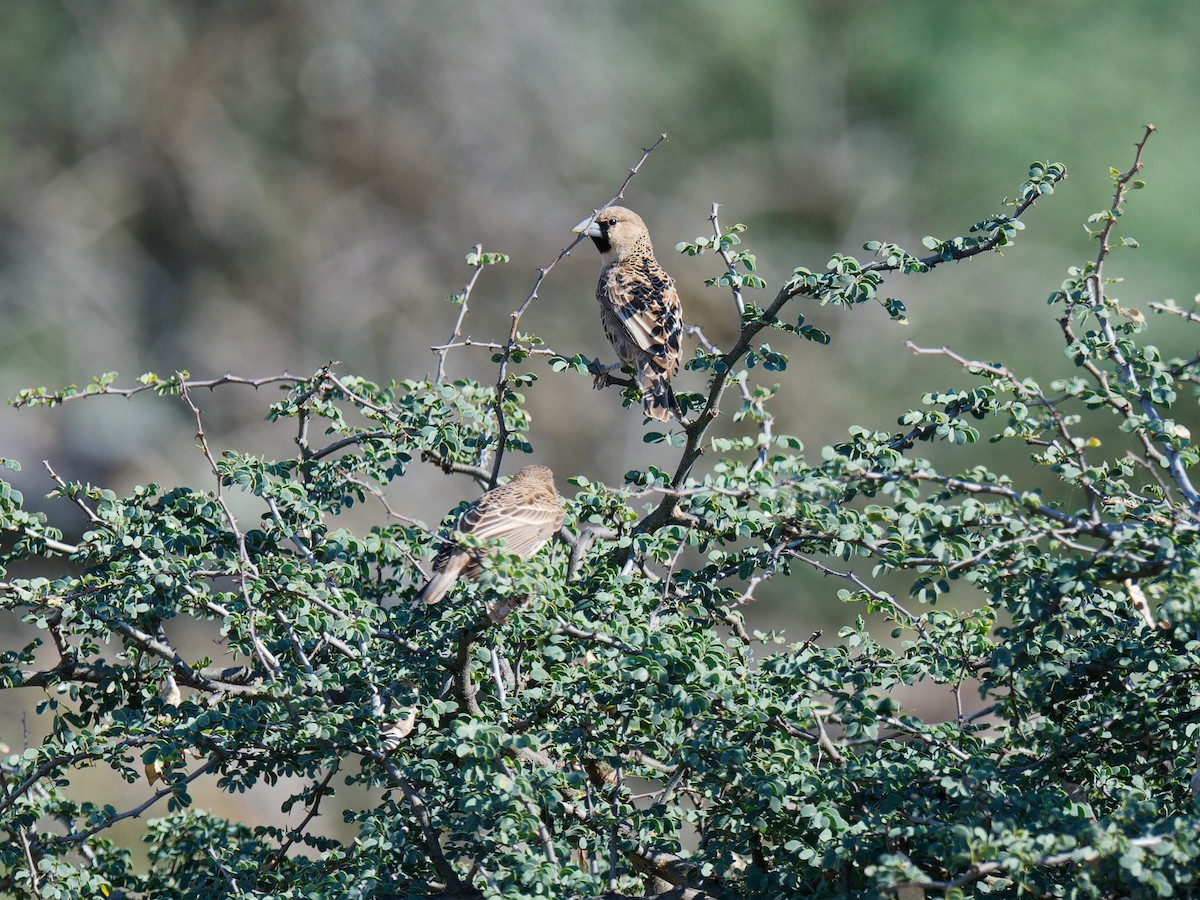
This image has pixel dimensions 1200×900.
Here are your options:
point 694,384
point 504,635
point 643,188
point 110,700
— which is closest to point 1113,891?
point 504,635

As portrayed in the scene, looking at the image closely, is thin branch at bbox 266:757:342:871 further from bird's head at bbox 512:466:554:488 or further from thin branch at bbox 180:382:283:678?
bird's head at bbox 512:466:554:488

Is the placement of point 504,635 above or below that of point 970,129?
below

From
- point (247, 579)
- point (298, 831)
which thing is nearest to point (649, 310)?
point (247, 579)

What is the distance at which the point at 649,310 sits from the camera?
4539 millimetres

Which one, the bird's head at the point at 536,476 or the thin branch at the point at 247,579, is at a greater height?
the bird's head at the point at 536,476

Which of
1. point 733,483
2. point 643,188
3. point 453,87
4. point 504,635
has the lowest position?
point 504,635

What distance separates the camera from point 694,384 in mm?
10547

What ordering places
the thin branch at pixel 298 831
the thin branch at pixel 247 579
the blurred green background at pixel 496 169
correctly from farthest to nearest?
the blurred green background at pixel 496 169, the thin branch at pixel 298 831, the thin branch at pixel 247 579

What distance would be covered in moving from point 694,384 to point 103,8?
6.98 m

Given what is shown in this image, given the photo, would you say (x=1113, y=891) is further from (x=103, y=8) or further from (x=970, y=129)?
(x=103, y=8)

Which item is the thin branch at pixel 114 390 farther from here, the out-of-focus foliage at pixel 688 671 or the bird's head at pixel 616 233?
the bird's head at pixel 616 233

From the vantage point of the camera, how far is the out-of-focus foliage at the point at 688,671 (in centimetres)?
232

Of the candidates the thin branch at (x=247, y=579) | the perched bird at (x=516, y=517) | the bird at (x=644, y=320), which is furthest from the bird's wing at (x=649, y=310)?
the thin branch at (x=247, y=579)

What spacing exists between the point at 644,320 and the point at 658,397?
0.74 metres
